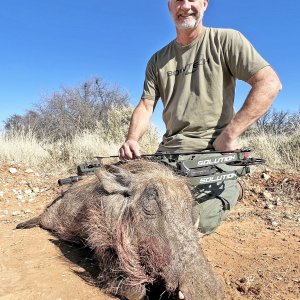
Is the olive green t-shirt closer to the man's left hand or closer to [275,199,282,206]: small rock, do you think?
the man's left hand

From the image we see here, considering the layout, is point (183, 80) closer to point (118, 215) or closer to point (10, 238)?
point (118, 215)

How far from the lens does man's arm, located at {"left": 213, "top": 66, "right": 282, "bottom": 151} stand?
3660 millimetres

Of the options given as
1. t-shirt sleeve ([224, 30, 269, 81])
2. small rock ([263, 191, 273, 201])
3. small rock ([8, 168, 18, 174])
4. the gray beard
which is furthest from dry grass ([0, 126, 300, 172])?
the gray beard

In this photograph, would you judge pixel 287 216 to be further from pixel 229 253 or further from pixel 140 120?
pixel 140 120

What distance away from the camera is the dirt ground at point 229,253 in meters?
2.89

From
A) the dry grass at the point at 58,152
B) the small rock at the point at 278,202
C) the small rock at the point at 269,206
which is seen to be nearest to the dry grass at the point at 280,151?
the small rock at the point at 278,202

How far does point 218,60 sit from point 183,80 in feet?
1.50

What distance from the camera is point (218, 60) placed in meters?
4.15

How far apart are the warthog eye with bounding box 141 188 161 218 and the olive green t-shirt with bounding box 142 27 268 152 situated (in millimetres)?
1503

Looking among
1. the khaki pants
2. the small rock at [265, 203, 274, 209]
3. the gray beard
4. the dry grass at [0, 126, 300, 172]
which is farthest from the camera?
the dry grass at [0, 126, 300, 172]

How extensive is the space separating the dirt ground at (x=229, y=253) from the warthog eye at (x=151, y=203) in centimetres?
66

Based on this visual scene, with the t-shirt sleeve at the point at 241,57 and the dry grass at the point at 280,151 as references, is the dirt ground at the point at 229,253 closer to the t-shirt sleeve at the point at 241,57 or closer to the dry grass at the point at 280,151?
the dry grass at the point at 280,151

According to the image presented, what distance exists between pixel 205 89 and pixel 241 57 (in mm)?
524

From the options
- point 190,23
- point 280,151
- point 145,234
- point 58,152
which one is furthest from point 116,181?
point 58,152
